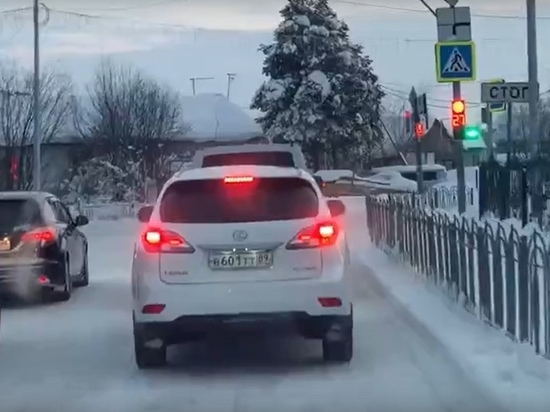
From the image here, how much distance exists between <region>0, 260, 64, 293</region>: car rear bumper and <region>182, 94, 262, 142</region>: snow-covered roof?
59.4 m

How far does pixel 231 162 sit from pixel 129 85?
4315 centimetres

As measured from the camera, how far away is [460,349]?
1098cm

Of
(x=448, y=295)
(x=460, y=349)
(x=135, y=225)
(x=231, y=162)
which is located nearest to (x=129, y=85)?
(x=135, y=225)

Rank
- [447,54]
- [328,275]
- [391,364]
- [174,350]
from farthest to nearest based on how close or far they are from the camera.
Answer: [447,54]
[174,350]
[391,364]
[328,275]

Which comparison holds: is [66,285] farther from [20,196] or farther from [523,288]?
[523,288]

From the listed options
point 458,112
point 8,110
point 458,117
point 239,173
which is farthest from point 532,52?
point 8,110

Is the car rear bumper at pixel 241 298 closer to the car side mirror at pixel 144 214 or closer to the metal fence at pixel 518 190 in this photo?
the car side mirror at pixel 144 214

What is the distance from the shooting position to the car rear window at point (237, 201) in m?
10.4

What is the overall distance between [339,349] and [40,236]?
649cm

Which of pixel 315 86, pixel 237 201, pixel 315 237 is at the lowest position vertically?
pixel 315 237

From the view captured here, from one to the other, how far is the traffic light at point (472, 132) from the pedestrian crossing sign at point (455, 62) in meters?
1.87

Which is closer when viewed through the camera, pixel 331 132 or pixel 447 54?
pixel 447 54

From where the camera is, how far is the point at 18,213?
54.1ft

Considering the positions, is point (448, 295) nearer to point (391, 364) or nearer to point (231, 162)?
point (391, 364)
